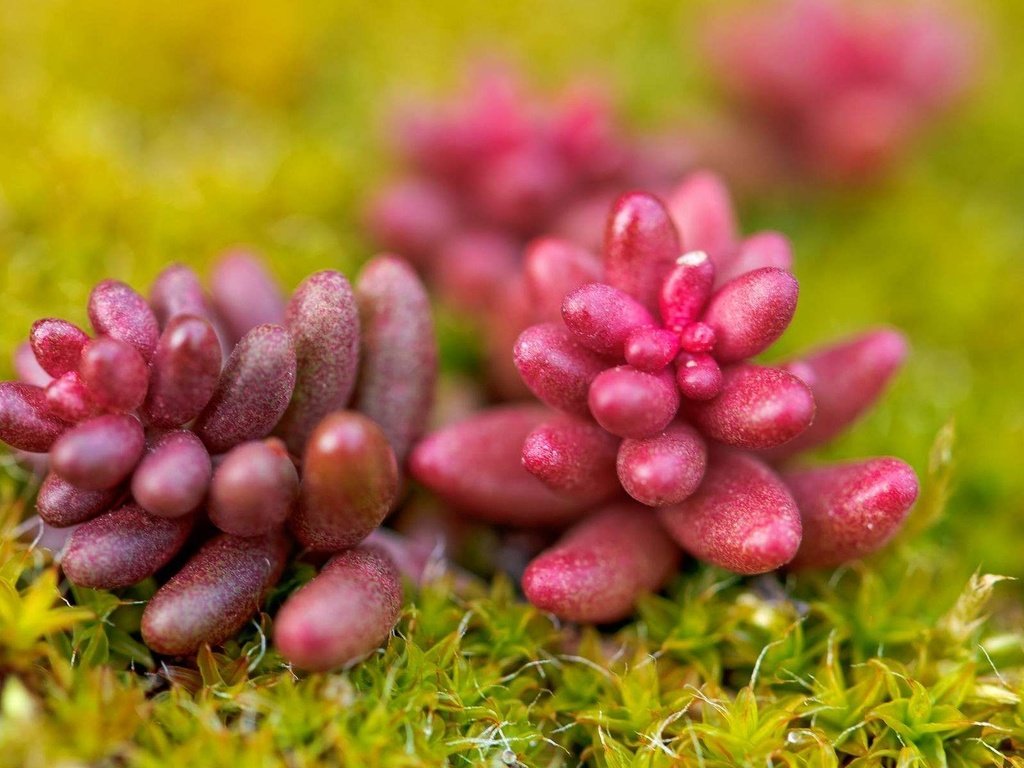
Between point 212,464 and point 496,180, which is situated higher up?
point 496,180

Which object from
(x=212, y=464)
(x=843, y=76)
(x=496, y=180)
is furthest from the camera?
(x=843, y=76)

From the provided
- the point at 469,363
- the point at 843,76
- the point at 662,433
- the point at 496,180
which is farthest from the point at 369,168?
the point at 662,433

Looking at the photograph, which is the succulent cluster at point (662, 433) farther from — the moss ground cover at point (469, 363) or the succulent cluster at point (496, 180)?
the succulent cluster at point (496, 180)

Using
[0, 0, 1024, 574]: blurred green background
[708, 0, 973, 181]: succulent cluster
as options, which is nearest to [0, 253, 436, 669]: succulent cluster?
[0, 0, 1024, 574]: blurred green background

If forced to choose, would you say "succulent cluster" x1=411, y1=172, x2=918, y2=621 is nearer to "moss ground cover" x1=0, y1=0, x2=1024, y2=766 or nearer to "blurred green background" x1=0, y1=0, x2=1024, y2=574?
"moss ground cover" x1=0, y1=0, x2=1024, y2=766

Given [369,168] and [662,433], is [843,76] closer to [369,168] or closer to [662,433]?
[369,168]
